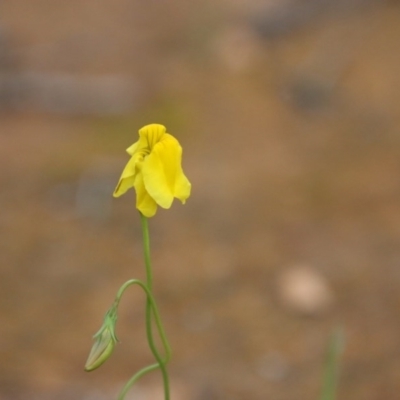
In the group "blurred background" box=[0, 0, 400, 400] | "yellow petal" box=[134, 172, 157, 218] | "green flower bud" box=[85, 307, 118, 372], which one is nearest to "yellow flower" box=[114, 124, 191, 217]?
"yellow petal" box=[134, 172, 157, 218]

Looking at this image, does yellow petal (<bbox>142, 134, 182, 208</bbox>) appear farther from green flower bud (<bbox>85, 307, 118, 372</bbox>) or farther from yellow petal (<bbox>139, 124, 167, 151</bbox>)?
green flower bud (<bbox>85, 307, 118, 372</bbox>)

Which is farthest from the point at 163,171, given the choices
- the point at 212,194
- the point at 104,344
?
the point at 212,194

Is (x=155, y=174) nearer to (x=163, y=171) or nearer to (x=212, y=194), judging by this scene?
(x=163, y=171)

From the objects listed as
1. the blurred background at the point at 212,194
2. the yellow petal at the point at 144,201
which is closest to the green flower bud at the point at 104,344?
the yellow petal at the point at 144,201

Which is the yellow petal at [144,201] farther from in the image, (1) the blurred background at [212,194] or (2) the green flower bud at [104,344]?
(1) the blurred background at [212,194]

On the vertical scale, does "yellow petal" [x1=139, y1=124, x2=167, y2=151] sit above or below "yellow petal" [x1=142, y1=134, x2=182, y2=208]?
above

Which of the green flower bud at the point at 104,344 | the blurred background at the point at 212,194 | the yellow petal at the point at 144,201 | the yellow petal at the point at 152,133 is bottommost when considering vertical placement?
the green flower bud at the point at 104,344
